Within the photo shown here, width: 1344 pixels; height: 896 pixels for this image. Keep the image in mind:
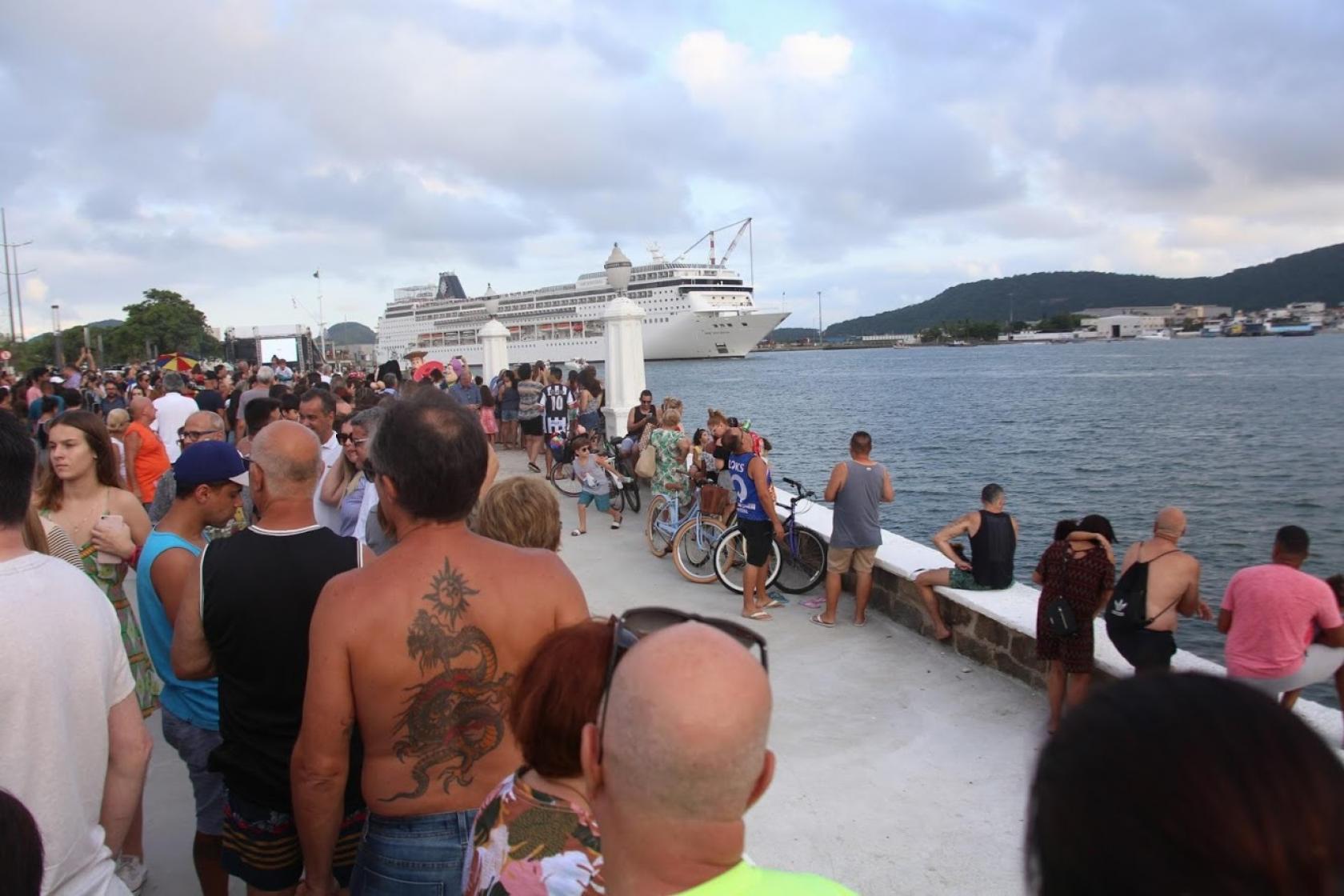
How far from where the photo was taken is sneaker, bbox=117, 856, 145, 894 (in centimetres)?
307

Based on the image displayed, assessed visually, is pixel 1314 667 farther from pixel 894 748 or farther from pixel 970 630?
pixel 894 748

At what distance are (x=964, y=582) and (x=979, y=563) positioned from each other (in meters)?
0.16

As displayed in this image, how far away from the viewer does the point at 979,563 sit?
5.41 m

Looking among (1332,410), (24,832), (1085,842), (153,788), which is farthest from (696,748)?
(1332,410)

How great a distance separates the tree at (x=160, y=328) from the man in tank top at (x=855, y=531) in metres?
65.2

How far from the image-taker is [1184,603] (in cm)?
431

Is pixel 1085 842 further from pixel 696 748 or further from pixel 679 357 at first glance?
pixel 679 357

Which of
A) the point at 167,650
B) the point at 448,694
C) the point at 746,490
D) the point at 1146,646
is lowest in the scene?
the point at 1146,646

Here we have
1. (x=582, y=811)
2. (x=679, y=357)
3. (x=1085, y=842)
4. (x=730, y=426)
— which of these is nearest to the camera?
(x=1085, y=842)

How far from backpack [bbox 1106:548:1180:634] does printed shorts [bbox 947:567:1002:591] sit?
1045mm

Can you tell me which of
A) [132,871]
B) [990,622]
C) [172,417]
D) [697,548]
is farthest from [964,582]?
[172,417]

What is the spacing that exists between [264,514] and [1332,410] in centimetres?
5335

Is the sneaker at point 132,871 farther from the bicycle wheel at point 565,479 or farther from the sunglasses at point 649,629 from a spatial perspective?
the bicycle wheel at point 565,479

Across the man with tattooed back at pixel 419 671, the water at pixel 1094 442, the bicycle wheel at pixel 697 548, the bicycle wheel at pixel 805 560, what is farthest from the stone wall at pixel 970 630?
the water at pixel 1094 442
